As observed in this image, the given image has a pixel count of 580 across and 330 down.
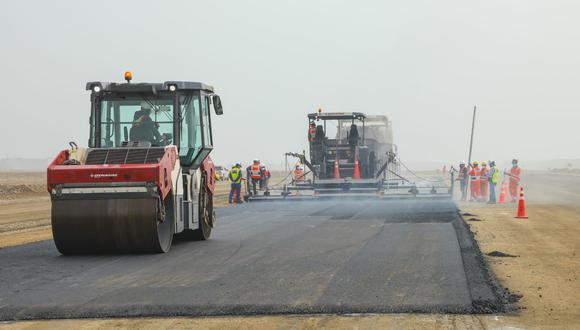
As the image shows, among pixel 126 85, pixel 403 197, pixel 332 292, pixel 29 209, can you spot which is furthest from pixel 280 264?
pixel 29 209

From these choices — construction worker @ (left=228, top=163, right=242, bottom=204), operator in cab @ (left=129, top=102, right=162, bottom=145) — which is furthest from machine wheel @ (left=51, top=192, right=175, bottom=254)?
construction worker @ (left=228, top=163, right=242, bottom=204)

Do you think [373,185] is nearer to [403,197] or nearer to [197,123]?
[403,197]

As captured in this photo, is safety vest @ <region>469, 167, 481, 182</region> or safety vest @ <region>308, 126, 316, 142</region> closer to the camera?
safety vest @ <region>308, 126, 316, 142</region>

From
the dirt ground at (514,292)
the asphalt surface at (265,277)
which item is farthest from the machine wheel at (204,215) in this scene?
the dirt ground at (514,292)

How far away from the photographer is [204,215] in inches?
551

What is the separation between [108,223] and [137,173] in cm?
83

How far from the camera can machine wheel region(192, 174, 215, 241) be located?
45.4ft

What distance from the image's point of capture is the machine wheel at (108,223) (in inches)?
451

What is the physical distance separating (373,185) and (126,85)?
15.7 meters

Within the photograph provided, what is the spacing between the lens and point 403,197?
85.5ft

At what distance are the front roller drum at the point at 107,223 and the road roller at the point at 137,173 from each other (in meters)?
0.01

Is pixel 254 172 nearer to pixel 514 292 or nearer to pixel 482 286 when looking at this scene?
pixel 482 286

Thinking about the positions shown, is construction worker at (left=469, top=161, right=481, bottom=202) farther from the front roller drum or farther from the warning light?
the front roller drum

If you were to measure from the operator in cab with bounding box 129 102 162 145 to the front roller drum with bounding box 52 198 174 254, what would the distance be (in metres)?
1.71
